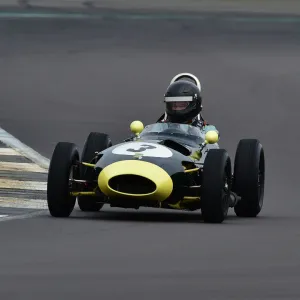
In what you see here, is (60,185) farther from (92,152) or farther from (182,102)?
(182,102)

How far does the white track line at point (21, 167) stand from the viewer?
18.5 m

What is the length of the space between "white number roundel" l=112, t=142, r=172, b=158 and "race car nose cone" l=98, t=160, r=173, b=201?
0.19 m

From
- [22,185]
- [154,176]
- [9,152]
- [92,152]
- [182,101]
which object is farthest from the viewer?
[9,152]

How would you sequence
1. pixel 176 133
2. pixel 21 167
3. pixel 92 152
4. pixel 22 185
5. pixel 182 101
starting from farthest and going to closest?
pixel 21 167
pixel 22 185
pixel 182 101
pixel 92 152
pixel 176 133

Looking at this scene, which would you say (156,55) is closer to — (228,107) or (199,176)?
(228,107)

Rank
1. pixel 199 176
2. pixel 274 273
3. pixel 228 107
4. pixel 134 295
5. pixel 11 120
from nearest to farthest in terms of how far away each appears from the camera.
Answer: pixel 134 295 < pixel 274 273 < pixel 199 176 < pixel 11 120 < pixel 228 107

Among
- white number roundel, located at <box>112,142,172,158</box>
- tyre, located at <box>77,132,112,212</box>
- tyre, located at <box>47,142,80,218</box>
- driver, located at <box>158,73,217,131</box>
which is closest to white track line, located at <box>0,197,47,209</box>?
tyre, located at <box>77,132,112,212</box>

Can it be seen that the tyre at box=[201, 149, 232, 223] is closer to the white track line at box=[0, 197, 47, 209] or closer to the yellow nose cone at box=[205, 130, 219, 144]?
the yellow nose cone at box=[205, 130, 219, 144]

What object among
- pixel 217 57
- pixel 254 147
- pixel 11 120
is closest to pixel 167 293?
pixel 254 147

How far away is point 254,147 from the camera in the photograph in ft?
52.5

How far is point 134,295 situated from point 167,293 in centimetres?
22

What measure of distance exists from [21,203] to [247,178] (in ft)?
8.03

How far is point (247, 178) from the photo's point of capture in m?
15.8

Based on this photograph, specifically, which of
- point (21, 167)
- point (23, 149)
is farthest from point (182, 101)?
point (23, 149)
